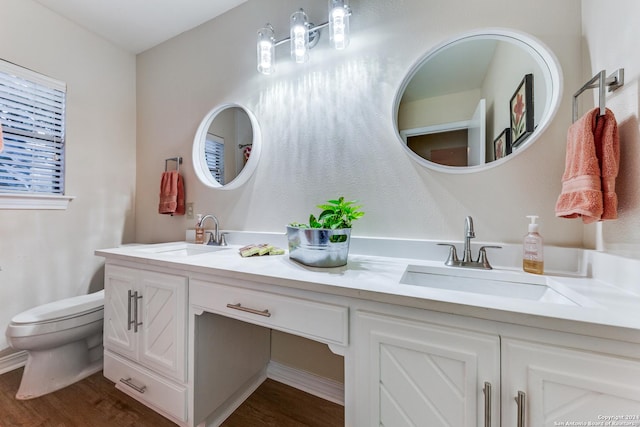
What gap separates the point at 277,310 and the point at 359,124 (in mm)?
986

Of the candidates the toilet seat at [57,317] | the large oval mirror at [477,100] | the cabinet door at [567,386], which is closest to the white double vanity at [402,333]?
the cabinet door at [567,386]

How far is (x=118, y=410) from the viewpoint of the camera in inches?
48.9

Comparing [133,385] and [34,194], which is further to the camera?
[34,194]

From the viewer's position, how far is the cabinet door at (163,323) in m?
1.08

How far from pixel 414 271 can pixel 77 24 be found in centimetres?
286

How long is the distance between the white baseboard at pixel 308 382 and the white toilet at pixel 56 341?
110cm

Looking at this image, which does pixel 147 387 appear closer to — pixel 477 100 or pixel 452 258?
pixel 452 258

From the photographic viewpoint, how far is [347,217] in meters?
1.05

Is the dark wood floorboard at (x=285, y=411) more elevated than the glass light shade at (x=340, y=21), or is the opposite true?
the glass light shade at (x=340, y=21)

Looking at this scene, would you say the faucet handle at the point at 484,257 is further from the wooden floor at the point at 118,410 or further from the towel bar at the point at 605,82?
the wooden floor at the point at 118,410

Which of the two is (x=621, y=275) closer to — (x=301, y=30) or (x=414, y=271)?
(x=414, y=271)

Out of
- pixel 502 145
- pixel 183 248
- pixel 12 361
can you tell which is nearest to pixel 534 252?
pixel 502 145

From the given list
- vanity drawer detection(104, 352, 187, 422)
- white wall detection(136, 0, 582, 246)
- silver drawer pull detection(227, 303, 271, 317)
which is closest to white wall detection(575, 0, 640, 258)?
white wall detection(136, 0, 582, 246)

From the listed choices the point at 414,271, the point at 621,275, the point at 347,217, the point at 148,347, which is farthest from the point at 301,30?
the point at 148,347
